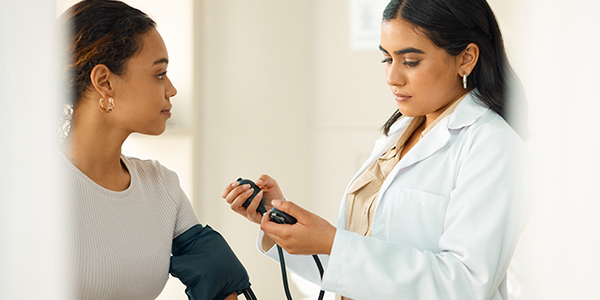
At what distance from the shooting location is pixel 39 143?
40cm

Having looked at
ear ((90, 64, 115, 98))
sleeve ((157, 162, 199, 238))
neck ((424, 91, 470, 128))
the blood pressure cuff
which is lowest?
the blood pressure cuff

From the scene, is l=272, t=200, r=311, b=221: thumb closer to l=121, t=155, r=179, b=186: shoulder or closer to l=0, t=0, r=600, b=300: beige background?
l=121, t=155, r=179, b=186: shoulder

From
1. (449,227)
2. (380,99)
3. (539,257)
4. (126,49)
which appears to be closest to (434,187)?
(449,227)

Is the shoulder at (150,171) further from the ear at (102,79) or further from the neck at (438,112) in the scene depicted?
the neck at (438,112)

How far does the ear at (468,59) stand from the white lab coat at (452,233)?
97mm

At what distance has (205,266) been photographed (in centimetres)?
97

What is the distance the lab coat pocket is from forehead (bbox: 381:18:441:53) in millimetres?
290

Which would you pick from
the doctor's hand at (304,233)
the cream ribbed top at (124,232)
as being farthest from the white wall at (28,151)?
the doctor's hand at (304,233)

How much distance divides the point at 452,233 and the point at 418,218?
98mm

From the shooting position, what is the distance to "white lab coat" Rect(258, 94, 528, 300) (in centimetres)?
82

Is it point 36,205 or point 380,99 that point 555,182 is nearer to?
point 36,205

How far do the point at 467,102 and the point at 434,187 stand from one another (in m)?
0.20

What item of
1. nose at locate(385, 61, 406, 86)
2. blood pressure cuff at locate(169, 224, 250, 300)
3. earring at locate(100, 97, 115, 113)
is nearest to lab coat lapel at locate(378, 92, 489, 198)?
nose at locate(385, 61, 406, 86)

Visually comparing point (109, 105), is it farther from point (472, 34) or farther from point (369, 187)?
point (472, 34)
